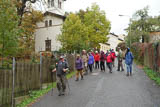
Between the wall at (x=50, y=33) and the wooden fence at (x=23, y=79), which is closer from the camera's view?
the wooden fence at (x=23, y=79)

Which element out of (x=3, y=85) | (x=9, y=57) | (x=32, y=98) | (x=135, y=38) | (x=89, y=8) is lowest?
(x=32, y=98)

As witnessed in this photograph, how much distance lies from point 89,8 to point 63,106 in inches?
1560

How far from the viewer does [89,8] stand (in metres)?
43.7

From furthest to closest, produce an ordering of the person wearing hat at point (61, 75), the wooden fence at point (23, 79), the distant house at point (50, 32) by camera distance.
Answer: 1. the distant house at point (50, 32)
2. the person wearing hat at point (61, 75)
3. the wooden fence at point (23, 79)

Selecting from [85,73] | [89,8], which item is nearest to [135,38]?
[89,8]

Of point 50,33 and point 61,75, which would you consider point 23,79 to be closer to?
point 61,75

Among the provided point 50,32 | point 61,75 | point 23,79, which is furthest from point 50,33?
point 61,75

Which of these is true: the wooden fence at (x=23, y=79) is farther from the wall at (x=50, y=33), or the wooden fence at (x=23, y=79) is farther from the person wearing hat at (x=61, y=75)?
the wall at (x=50, y=33)

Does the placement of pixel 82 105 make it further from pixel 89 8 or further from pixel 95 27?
pixel 89 8

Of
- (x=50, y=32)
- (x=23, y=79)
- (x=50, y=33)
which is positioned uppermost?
(x=50, y=32)

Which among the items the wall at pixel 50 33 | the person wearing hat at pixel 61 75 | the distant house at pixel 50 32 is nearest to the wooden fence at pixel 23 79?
the person wearing hat at pixel 61 75

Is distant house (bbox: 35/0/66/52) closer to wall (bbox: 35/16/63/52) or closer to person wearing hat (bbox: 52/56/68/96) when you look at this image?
wall (bbox: 35/16/63/52)

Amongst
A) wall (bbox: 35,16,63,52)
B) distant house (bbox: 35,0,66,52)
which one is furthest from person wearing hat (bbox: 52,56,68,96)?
wall (bbox: 35,16,63,52)

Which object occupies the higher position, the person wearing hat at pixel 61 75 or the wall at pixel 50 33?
the wall at pixel 50 33
